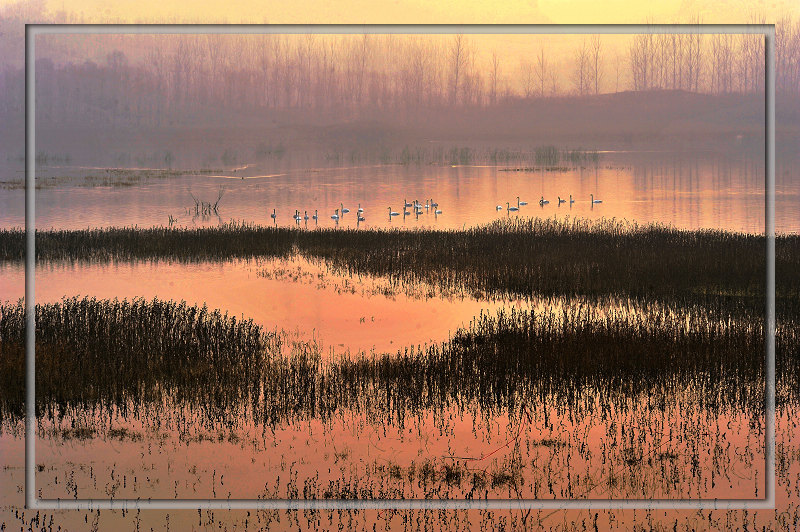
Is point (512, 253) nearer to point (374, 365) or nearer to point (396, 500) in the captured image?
point (374, 365)

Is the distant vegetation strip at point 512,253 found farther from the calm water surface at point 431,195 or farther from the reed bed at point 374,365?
the reed bed at point 374,365

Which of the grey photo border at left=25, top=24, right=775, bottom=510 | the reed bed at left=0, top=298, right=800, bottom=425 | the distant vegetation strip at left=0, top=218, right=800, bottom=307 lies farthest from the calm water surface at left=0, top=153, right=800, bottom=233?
the grey photo border at left=25, top=24, right=775, bottom=510

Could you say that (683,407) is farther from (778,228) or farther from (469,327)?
(778,228)

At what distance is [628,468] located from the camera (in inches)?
317

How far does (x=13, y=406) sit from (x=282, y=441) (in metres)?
3.35

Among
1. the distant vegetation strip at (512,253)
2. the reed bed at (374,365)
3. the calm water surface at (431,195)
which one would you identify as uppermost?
the calm water surface at (431,195)

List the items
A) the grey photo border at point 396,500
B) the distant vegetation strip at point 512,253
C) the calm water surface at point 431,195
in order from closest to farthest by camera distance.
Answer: the grey photo border at point 396,500 → the distant vegetation strip at point 512,253 → the calm water surface at point 431,195

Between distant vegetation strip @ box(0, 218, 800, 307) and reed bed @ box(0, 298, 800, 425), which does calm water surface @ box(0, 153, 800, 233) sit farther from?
reed bed @ box(0, 298, 800, 425)

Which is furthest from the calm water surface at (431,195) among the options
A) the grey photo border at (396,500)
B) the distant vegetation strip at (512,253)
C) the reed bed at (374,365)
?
the grey photo border at (396,500)

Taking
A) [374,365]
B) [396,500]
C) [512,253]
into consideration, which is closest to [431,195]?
[512,253]

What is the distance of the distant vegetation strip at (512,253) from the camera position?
54.1 ft

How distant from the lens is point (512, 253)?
20.3 meters

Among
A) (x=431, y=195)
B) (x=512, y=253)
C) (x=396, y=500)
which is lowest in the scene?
(x=396, y=500)

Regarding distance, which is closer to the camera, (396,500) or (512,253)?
(396,500)
